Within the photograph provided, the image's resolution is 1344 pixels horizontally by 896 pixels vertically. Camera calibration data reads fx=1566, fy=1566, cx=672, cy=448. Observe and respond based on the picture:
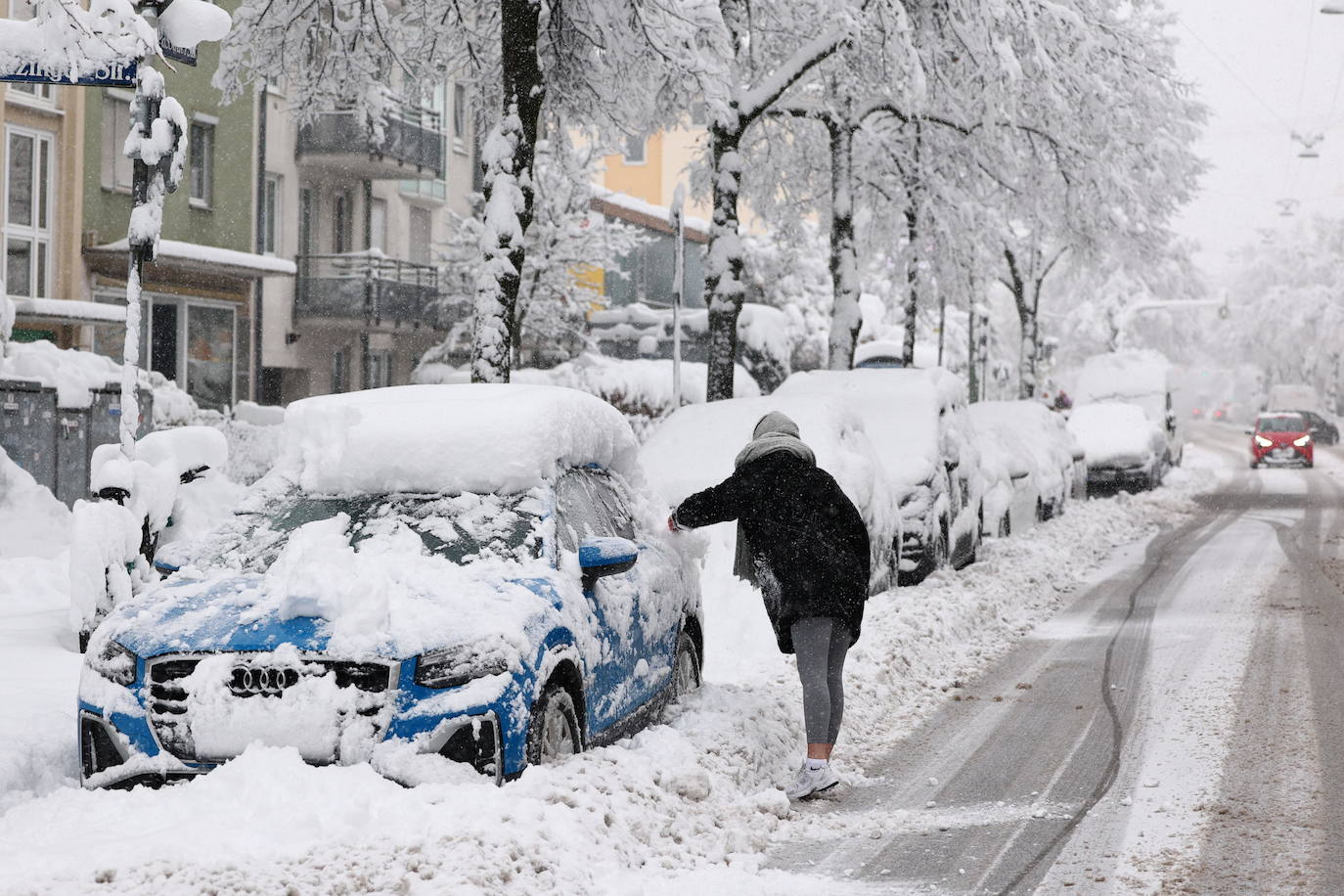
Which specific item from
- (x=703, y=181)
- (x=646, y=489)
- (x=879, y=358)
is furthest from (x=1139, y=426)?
(x=646, y=489)

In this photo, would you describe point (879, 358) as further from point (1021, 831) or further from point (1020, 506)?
point (1021, 831)

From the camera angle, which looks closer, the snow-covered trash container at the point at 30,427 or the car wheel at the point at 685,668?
the car wheel at the point at 685,668

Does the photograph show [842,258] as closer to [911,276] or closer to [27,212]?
[911,276]

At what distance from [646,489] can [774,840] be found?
241 centimetres

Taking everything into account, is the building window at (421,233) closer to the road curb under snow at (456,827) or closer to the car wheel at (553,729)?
the road curb under snow at (456,827)

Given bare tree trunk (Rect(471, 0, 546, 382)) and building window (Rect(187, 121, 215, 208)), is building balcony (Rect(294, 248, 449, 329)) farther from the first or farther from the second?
bare tree trunk (Rect(471, 0, 546, 382))

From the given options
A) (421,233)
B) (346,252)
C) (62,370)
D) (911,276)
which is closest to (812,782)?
(62,370)

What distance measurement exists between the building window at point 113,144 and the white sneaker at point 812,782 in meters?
21.8

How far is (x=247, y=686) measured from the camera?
5.57 m

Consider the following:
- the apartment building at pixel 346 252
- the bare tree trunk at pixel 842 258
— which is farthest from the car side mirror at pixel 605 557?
the apartment building at pixel 346 252

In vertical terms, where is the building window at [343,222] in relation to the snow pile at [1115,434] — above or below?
above

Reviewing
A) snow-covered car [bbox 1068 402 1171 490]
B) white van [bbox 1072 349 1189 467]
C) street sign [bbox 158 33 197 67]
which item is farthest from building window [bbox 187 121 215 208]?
street sign [bbox 158 33 197 67]

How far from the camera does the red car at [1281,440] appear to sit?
143 feet

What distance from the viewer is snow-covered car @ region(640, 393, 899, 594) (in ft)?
40.6
